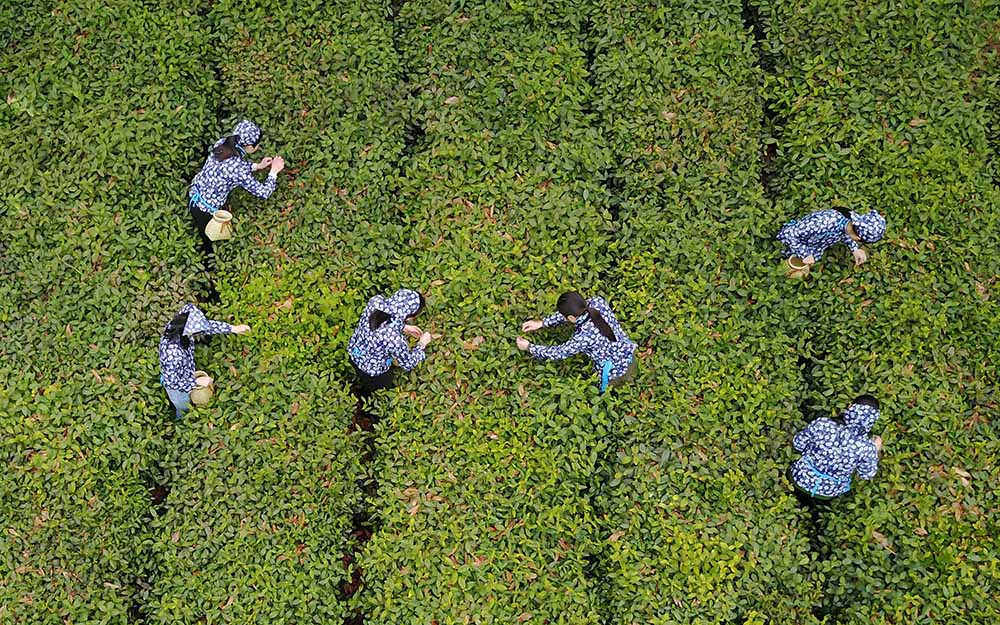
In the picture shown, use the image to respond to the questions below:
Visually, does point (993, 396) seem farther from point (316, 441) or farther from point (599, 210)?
point (316, 441)

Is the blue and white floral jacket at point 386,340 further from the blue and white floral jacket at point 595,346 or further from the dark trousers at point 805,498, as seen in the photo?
the dark trousers at point 805,498

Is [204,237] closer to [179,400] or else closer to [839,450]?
[179,400]

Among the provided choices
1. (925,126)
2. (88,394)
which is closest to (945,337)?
(925,126)

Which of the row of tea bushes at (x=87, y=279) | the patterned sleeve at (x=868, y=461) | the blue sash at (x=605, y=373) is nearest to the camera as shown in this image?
the patterned sleeve at (x=868, y=461)

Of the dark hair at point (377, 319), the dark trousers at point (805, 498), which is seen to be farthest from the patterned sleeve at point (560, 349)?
the dark trousers at point (805, 498)

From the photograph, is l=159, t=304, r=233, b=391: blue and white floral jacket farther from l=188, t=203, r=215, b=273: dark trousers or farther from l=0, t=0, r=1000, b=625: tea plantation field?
l=188, t=203, r=215, b=273: dark trousers

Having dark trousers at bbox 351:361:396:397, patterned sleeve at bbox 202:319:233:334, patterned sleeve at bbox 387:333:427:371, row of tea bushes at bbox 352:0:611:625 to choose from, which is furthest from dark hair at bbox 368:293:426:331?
patterned sleeve at bbox 202:319:233:334
